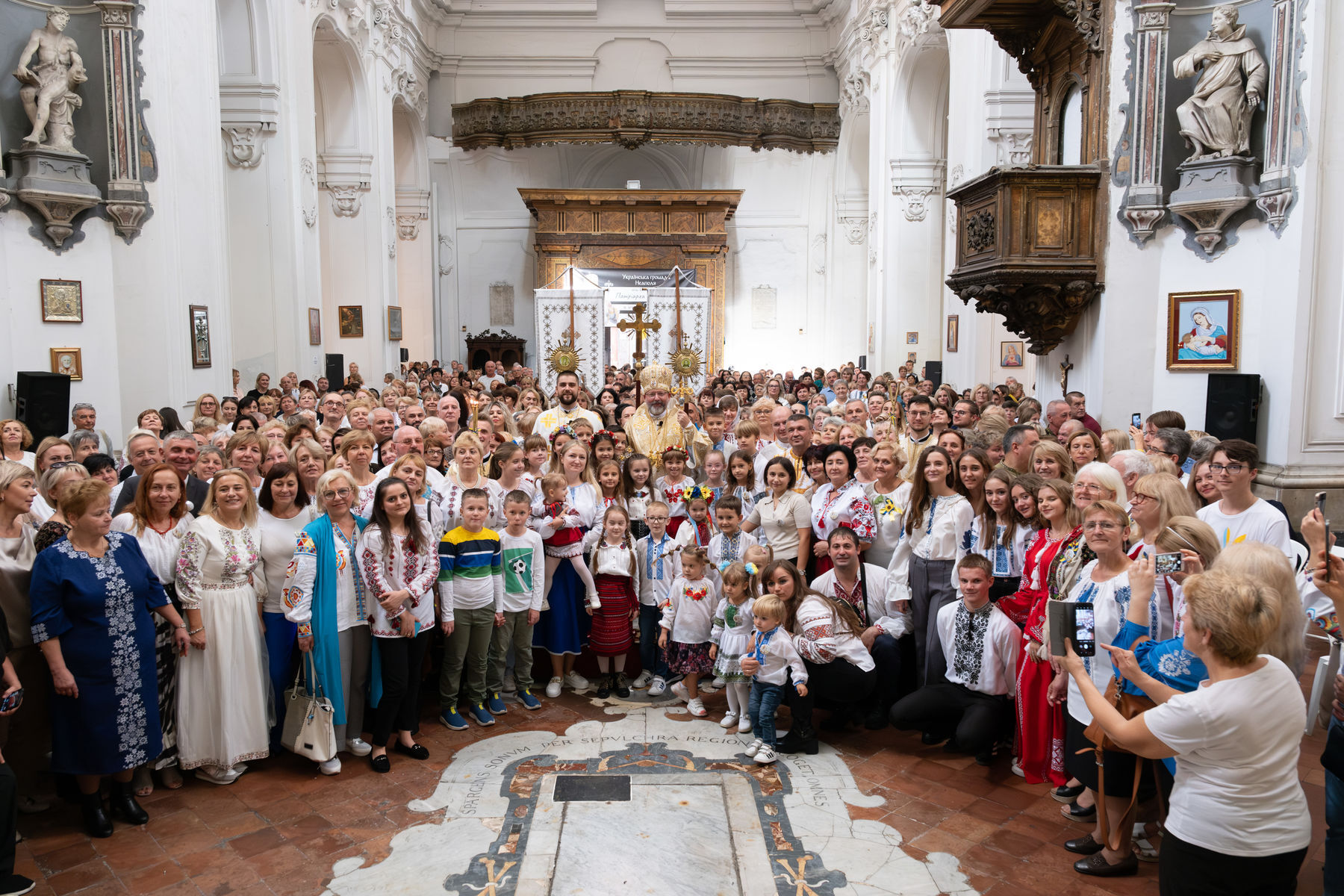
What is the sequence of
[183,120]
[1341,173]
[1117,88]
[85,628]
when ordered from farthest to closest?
[183,120] → [1117,88] → [1341,173] → [85,628]

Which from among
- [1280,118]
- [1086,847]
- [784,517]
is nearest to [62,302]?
[784,517]

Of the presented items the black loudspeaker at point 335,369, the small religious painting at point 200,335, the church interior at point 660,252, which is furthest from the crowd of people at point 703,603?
the black loudspeaker at point 335,369

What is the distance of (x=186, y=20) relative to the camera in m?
10.4

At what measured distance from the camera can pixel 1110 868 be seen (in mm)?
3912

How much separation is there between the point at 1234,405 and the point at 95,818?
845cm

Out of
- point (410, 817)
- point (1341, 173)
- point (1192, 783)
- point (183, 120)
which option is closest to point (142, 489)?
point (410, 817)

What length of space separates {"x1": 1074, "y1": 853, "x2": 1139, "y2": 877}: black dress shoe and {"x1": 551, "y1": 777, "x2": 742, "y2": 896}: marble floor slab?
1.43 meters

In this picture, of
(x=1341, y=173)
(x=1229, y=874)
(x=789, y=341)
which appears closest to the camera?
(x=1229, y=874)

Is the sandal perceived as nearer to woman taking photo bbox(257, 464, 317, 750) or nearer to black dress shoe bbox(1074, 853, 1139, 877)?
woman taking photo bbox(257, 464, 317, 750)

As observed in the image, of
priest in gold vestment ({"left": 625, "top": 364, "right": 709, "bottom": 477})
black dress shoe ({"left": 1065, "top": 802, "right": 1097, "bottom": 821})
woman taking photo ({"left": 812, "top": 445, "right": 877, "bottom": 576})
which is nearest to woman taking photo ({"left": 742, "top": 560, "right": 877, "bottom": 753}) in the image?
woman taking photo ({"left": 812, "top": 445, "right": 877, "bottom": 576})

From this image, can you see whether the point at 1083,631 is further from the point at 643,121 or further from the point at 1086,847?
the point at 643,121

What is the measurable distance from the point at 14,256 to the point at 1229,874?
33.4 feet

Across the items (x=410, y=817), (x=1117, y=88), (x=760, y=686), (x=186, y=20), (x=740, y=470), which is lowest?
(x=410, y=817)

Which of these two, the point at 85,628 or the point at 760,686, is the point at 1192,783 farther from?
the point at 85,628
